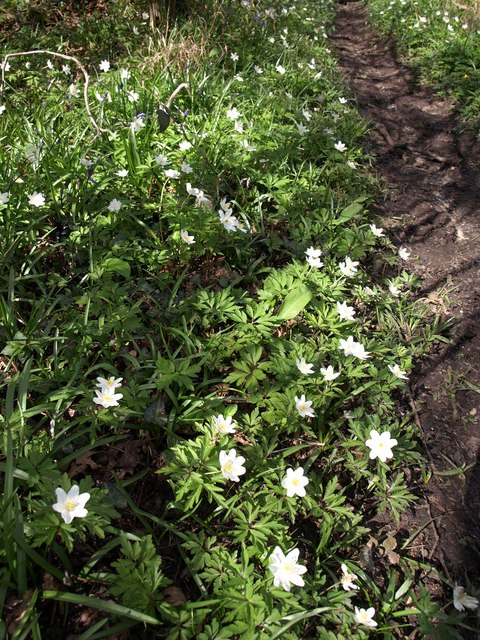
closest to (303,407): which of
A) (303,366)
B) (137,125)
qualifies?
(303,366)

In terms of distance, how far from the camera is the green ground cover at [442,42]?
524 cm

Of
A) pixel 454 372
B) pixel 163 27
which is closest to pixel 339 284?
pixel 454 372

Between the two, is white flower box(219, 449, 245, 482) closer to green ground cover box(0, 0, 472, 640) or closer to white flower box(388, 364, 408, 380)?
green ground cover box(0, 0, 472, 640)

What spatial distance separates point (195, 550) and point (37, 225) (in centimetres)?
197

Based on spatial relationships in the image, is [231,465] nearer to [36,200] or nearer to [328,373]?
[328,373]

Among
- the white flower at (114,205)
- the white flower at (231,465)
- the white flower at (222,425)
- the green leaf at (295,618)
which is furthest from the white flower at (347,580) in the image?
the white flower at (114,205)

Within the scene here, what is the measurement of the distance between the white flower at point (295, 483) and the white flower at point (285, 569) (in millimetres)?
227

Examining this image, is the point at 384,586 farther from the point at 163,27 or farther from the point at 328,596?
the point at 163,27

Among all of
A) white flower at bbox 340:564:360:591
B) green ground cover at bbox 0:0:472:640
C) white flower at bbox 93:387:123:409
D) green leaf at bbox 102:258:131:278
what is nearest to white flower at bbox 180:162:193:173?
green ground cover at bbox 0:0:472:640

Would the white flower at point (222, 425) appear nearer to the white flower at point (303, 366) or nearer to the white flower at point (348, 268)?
the white flower at point (303, 366)

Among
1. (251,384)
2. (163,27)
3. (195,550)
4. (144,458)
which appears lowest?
(144,458)

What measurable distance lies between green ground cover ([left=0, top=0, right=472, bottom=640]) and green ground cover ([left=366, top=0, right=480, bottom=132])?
2.81m

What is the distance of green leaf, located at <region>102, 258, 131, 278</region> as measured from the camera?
2.25m

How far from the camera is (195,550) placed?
58.9 inches
